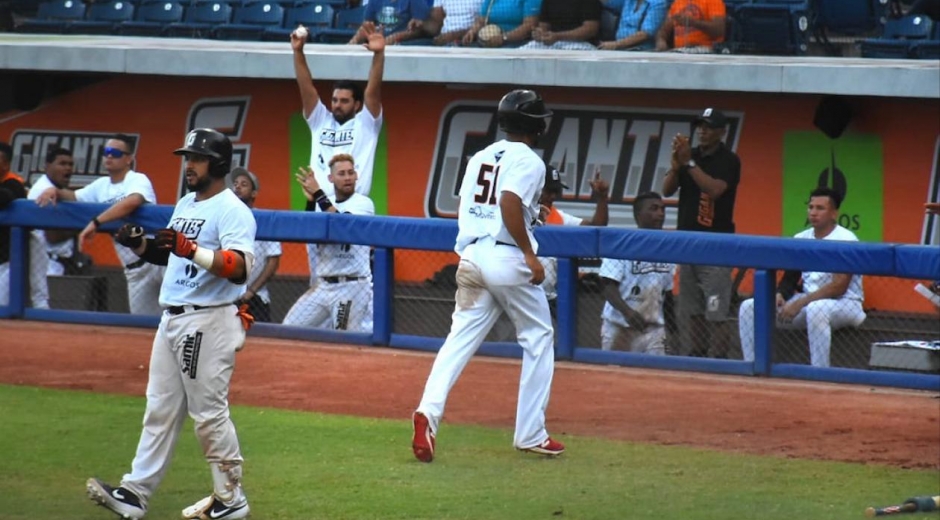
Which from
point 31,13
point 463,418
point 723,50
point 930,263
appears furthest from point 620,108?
point 31,13

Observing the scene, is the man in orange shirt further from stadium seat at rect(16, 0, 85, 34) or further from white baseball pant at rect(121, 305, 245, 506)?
A: white baseball pant at rect(121, 305, 245, 506)

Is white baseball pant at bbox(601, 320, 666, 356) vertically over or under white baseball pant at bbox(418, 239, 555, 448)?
under

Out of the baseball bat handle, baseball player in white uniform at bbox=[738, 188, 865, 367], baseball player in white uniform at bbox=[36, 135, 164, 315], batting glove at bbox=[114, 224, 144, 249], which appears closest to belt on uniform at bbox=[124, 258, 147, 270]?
baseball player in white uniform at bbox=[36, 135, 164, 315]

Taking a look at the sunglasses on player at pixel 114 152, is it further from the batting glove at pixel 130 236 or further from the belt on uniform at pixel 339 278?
the batting glove at pixel 130 236

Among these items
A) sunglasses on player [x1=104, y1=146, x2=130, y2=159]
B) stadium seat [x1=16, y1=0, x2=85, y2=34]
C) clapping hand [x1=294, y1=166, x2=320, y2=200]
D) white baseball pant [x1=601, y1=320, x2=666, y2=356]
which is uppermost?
stadium seat [x1=16, y1=0, x2=85, y2=34]

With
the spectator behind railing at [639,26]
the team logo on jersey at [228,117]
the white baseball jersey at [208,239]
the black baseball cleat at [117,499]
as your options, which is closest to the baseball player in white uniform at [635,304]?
the spectator behind railing at [639,26]

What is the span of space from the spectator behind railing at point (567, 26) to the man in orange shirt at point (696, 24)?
2.37 feet

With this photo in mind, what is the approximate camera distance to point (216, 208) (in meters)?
5.96

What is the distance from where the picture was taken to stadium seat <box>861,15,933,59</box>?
1183cm

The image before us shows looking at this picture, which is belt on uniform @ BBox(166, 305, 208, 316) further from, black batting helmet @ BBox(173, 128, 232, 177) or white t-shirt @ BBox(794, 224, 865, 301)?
white t-shirt @ BBox(794, 224, 865, 301)

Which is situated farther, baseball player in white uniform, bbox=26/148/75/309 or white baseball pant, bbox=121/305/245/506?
baseball player in white uniform, bbox=26/148/75/309

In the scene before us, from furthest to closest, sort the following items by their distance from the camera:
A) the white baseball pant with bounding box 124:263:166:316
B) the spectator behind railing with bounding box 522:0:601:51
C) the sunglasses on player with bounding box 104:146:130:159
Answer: the spectator behind railing with bounding box 522:0:601:51 < the white baseball pant with bounding box 124:263:166:316 < the sunglasses on player with bounding box 104:146:130:159

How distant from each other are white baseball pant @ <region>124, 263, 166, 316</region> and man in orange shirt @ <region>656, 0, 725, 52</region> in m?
4.59

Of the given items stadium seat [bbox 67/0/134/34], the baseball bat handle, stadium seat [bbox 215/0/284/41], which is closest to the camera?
the baseball bat handle
